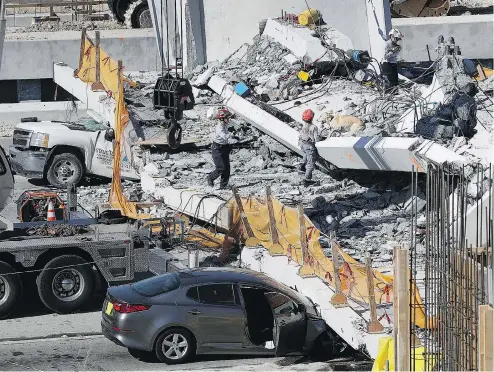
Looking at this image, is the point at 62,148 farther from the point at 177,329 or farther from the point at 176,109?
the point at 177,329

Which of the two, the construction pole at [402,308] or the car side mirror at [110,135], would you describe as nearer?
the construction pole at [402,308]

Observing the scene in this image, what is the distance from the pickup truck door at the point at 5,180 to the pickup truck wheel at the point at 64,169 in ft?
22.9

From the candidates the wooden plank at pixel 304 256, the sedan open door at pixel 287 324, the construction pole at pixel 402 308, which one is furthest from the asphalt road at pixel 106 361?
the construction pole at pixel 402 308

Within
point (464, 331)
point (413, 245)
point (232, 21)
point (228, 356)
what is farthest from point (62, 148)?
point (464, 331)

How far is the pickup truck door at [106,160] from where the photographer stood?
25859 mm

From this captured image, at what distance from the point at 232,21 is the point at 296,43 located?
300cm

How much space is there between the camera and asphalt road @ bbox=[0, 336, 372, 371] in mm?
15766

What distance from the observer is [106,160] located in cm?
2592

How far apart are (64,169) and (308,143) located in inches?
229

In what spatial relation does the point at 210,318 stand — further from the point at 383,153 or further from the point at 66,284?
the point at 383,153

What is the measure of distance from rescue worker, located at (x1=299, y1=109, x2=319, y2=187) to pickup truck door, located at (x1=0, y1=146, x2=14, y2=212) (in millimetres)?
6090

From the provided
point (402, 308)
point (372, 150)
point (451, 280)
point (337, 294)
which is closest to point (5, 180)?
point (337, 294)

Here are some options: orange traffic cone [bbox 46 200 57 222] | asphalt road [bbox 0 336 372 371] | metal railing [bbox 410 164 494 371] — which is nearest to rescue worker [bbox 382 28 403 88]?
orange traffic cone [bbox 46 200 57 222]

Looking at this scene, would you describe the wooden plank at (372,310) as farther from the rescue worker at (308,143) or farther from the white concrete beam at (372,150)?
the rescue worker at (308,143)
